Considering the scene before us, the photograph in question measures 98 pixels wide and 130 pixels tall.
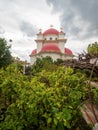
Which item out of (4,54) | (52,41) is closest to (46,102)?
(4,54)

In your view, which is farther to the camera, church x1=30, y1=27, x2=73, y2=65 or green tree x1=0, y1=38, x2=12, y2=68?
church x1=30, y1=27, x2=73, y2=65

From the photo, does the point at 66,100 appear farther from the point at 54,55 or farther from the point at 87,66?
the point at 54,55

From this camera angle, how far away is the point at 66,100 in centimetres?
401

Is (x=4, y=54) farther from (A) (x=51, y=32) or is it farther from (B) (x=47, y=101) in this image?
(A) (x=51, y=32)

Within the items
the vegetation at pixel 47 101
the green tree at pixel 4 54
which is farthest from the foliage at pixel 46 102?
the green tree at pixel 4 54

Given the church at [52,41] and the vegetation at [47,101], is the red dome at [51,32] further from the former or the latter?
the vegetation at [47,101]

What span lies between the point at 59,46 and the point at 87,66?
47.8 meters

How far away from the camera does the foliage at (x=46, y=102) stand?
11.9ft

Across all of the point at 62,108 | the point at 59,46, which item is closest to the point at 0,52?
the point at 62,108

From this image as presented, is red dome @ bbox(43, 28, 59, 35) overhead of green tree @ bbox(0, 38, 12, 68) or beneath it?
overhead

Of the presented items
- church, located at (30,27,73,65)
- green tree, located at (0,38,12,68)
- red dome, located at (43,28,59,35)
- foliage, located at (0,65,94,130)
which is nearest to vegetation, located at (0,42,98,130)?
foliage, located at (0,65,94,130)

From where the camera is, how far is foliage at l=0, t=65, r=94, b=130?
3629mm

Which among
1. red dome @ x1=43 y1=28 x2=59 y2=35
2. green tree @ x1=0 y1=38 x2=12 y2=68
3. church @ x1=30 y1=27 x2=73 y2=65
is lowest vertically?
green tree @ x1=0 y1=38 x2=12 y2=68

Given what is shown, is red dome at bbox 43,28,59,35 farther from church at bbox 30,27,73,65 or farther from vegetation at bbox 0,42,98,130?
vegetation at bbox 0,42,98,130
